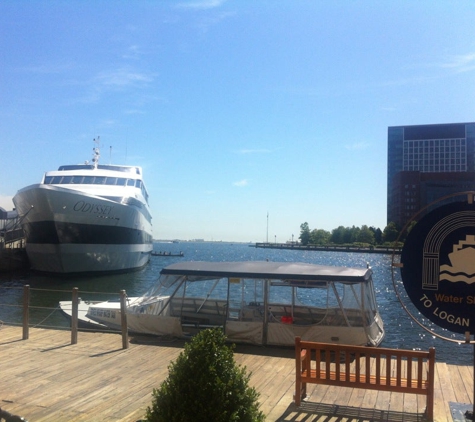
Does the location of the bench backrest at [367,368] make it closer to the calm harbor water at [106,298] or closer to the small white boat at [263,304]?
the small white boat at [263,304]

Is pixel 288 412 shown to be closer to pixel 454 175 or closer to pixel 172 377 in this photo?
pixel 172 377

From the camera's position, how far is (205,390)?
4.63 metres

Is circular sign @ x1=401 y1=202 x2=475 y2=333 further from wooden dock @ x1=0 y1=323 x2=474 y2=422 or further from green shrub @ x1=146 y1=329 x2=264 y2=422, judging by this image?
green shrub @ x1=146 y1=329 x2=264 y2=422

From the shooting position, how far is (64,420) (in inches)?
269

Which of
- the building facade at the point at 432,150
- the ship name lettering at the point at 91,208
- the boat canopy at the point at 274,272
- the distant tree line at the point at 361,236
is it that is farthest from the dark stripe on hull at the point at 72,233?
the building facade at the point at 432,150

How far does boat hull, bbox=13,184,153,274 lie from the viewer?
41.5m

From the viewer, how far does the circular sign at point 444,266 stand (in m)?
6.32

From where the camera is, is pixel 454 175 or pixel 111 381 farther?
pixel 454 175

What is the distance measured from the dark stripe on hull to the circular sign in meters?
39.4

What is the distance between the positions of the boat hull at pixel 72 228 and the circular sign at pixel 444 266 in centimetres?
3838

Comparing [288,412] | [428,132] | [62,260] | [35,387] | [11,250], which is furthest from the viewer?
[428,132]

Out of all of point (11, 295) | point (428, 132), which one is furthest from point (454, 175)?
point (11, 295)

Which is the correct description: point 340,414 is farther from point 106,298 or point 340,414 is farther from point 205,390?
point 106,298

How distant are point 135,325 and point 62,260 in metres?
32.9
